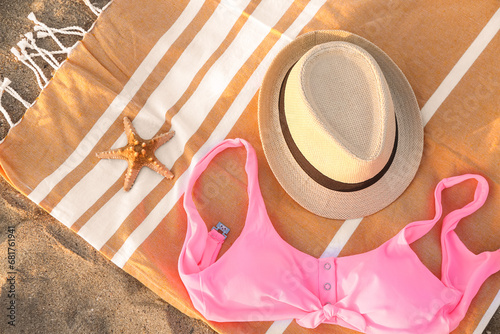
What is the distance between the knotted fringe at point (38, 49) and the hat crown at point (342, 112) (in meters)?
1.32

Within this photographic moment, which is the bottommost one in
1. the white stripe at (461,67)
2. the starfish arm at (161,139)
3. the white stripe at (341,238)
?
the starfish arm at (161,139)

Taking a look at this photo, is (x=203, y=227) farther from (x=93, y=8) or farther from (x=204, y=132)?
(x=93, y=8)

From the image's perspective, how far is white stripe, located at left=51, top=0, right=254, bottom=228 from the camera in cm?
194

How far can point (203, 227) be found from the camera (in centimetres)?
183

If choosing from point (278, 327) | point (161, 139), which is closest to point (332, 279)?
point (278, 327)

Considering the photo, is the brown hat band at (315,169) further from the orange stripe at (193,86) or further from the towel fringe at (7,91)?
the towel fringe at (7,91)

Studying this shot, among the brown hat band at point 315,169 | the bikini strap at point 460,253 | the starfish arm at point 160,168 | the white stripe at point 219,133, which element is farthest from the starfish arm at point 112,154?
the bikini strap at point 460,253

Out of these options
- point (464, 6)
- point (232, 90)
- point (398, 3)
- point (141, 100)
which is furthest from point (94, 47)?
point (464, 6)

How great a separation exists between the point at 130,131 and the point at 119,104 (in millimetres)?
200

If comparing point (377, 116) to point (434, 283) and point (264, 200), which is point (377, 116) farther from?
point (434, 283)

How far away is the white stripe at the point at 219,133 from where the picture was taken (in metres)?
1.91

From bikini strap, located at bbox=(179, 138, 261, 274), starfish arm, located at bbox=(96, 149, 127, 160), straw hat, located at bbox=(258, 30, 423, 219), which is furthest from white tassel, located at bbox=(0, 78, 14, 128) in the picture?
straw hat, located at bbox=(258, 30, 423, 219)

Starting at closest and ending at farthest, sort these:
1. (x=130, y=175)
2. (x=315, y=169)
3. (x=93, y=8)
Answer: (x=315, y=169) < (x=130, y=175) < (x=93, y=8)

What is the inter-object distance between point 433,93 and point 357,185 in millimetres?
746
